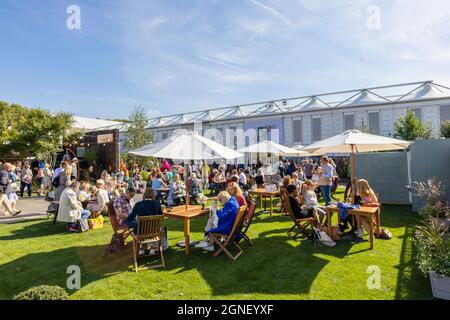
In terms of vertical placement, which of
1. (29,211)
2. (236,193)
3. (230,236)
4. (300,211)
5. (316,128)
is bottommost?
(29,211)

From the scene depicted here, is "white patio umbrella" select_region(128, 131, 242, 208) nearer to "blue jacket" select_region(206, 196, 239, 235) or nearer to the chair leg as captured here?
"blue jacket" select_region(206, 196, 239, 235)

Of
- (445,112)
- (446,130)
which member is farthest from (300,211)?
(445,112)

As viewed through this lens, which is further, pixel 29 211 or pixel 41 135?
pixel 41 135

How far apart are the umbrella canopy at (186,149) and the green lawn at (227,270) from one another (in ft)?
6.28

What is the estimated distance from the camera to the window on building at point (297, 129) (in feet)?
95.7

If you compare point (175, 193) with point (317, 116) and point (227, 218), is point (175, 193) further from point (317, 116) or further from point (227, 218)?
point (317, 116)

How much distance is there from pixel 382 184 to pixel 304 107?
19.4 meters

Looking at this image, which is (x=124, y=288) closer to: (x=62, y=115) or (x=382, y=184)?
(x=382, y=184)

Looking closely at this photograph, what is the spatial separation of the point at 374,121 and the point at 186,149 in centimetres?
2493

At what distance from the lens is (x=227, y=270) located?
15.5ft

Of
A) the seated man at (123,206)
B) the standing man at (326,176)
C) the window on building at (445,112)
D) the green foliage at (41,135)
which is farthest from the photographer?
the window on building at (445,112)

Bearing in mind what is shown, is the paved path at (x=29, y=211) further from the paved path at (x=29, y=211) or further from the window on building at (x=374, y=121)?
the window on building at (x=374, y=121)

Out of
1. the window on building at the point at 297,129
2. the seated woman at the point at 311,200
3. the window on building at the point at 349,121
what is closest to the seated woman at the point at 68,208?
the seated woman at the point at 311,200
